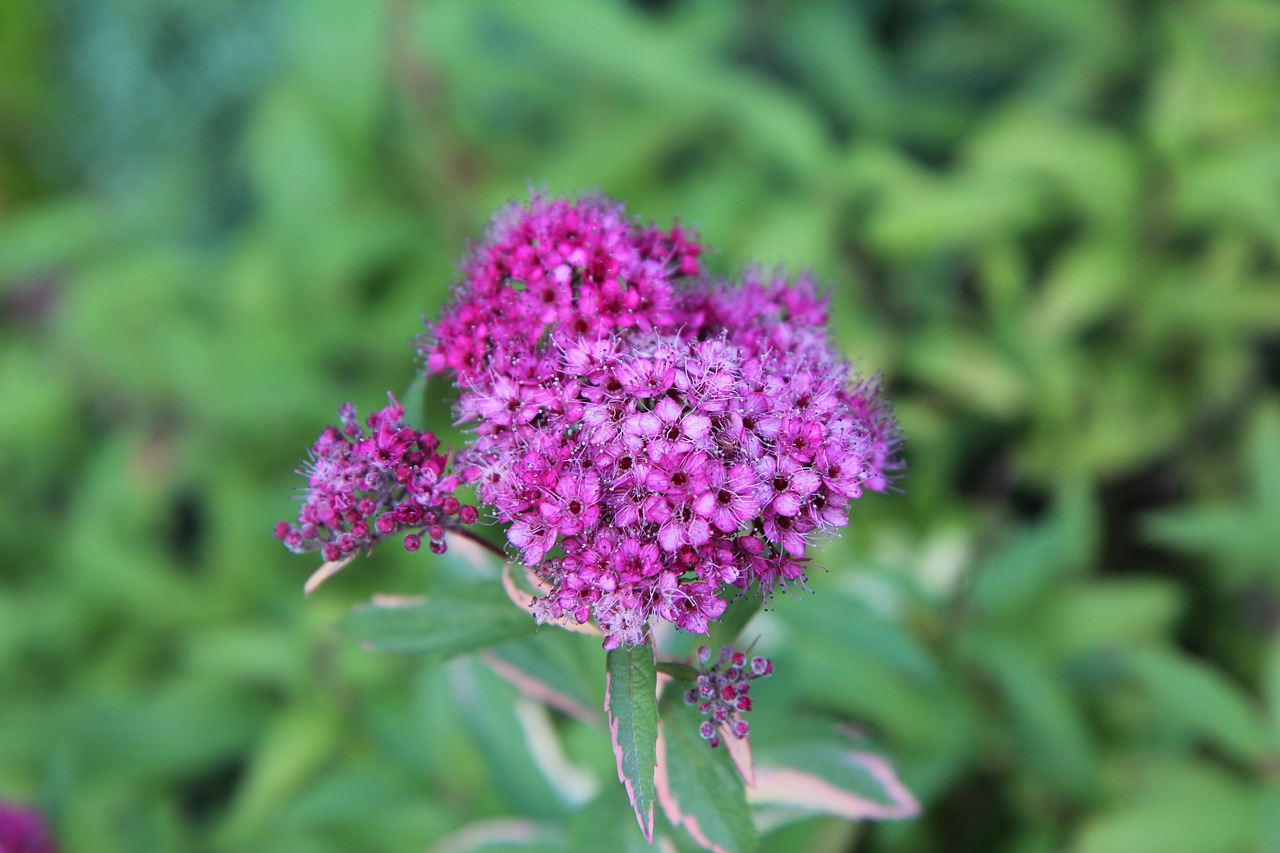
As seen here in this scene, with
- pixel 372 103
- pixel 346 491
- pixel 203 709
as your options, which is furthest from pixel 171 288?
pixel 346 491

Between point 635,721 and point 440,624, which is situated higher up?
point 440,624

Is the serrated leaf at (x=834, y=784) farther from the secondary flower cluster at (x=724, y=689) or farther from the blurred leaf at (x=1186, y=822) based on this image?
the blurred leaf at (x=1186, y=822)

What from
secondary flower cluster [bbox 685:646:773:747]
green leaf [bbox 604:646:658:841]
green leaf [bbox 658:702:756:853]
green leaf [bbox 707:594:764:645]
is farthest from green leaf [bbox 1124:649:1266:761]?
green leaf [bbox 604:646:658:841]

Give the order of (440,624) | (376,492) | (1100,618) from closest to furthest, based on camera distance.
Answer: (376,492) < (440,624) < (1100,618)

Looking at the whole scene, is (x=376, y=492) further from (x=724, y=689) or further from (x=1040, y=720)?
(x=1040, y=720)

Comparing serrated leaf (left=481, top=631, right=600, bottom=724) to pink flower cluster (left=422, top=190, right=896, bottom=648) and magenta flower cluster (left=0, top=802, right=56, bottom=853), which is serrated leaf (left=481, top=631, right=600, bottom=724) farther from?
magenta flower cluster (left=0, top=802, right=56, bottom=853)

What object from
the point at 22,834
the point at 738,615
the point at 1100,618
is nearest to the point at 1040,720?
the point at 1100,618
